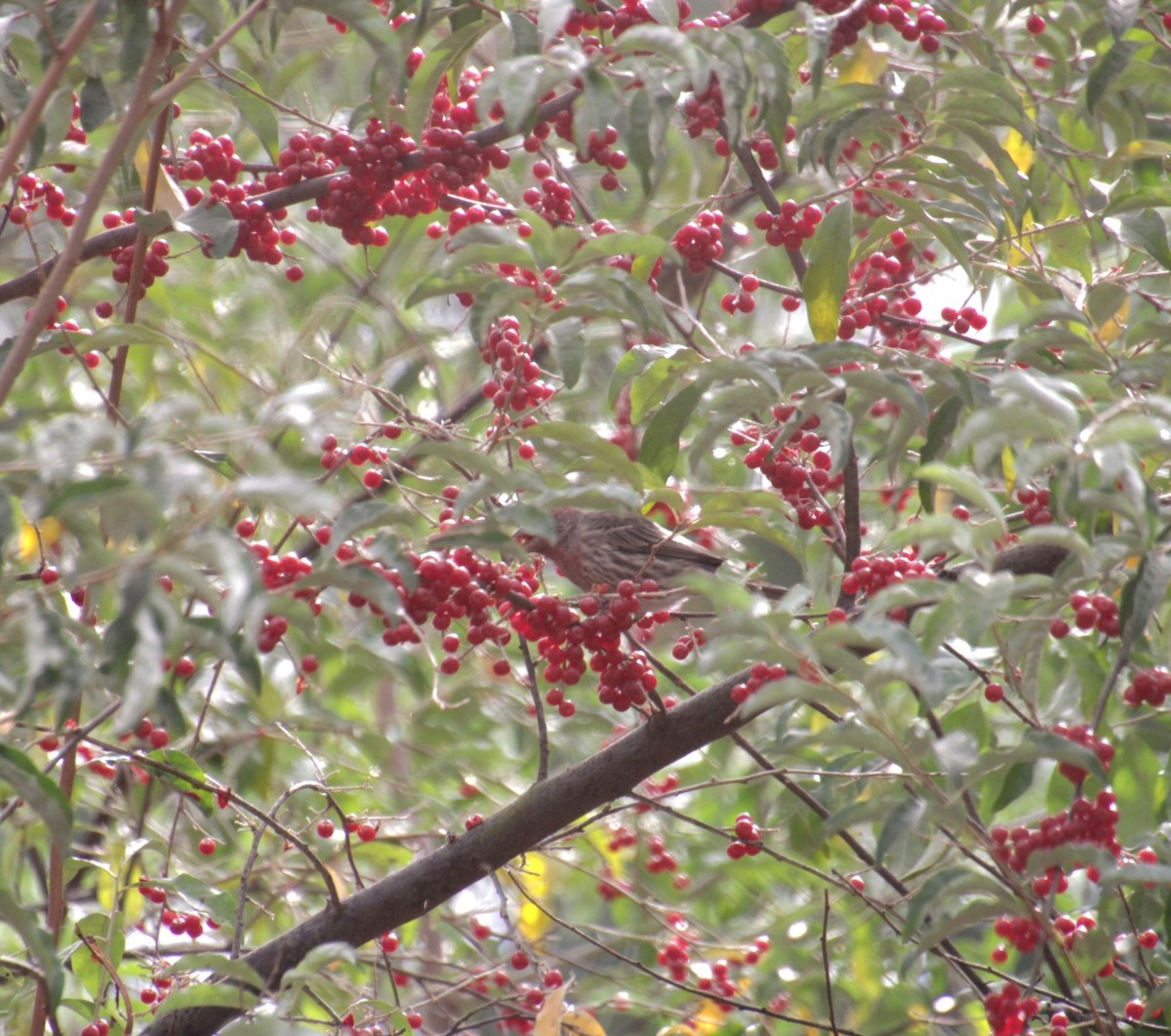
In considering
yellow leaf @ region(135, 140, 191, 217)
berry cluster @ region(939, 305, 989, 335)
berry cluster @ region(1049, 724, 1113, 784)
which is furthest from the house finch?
berry cluster @ region(1049, 724, 1113, 784)

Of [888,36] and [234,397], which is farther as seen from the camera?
[888,36]

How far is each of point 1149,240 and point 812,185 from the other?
2363 millimetres

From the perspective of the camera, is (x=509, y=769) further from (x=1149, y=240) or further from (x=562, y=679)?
(x=1149, y=240)

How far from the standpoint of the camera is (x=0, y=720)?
2.12 metres

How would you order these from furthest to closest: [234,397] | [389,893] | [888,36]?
Result: 1. [888,36]
2. [234,397]
3. [389,893]

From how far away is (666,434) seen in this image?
2.84m

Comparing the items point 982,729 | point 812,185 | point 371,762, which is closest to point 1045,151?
point 982,729

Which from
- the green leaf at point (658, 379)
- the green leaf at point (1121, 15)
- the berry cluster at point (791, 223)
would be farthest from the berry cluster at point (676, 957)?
the green leaf at point (1121, 15)

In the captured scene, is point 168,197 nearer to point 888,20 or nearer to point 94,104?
point 94,104

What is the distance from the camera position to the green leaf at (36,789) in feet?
6.28

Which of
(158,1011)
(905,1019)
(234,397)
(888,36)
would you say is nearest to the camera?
(158,1011)

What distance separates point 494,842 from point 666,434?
1.02 meters

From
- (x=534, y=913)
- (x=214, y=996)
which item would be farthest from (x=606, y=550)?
(x=214, y=996)

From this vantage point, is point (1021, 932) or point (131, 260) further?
point (131, 260)
